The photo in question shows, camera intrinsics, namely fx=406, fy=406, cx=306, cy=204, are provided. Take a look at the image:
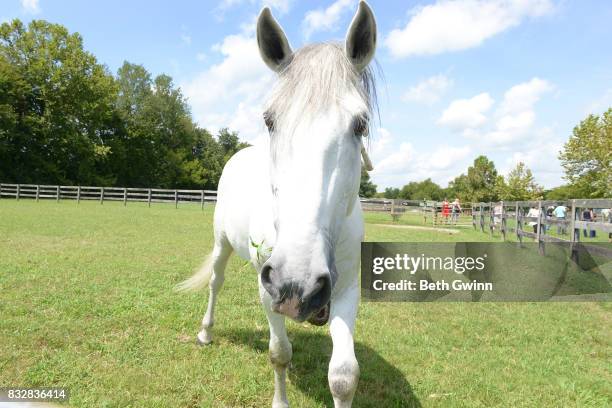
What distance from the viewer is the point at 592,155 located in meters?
29.9

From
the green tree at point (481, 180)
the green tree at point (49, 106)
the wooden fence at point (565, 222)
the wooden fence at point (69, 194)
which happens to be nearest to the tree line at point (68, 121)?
the green tree at point (49, 106)

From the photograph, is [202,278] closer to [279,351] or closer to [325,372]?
[325,372]

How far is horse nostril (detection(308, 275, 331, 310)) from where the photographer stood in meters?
1.47

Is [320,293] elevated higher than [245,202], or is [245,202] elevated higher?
[245,202]

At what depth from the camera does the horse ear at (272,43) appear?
6.59 ft

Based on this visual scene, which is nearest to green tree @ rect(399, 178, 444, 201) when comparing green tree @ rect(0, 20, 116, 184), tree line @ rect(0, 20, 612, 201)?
tree line @ rect(0, 20, 612, 201)

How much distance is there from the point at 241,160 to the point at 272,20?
6.68ft

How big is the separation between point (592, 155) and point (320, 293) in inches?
1400

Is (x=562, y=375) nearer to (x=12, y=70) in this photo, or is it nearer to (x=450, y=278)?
(x=450, y=278)

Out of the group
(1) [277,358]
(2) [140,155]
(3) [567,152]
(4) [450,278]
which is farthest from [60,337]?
(2) [140,155]

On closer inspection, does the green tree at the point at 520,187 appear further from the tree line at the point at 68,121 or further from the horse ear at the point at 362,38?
the horse ear at the point at 362,38

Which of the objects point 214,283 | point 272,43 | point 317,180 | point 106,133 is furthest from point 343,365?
point 106,133

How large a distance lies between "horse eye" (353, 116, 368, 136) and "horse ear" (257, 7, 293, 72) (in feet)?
1.84

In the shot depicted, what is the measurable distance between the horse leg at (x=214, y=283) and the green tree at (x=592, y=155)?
3078 centimetres
